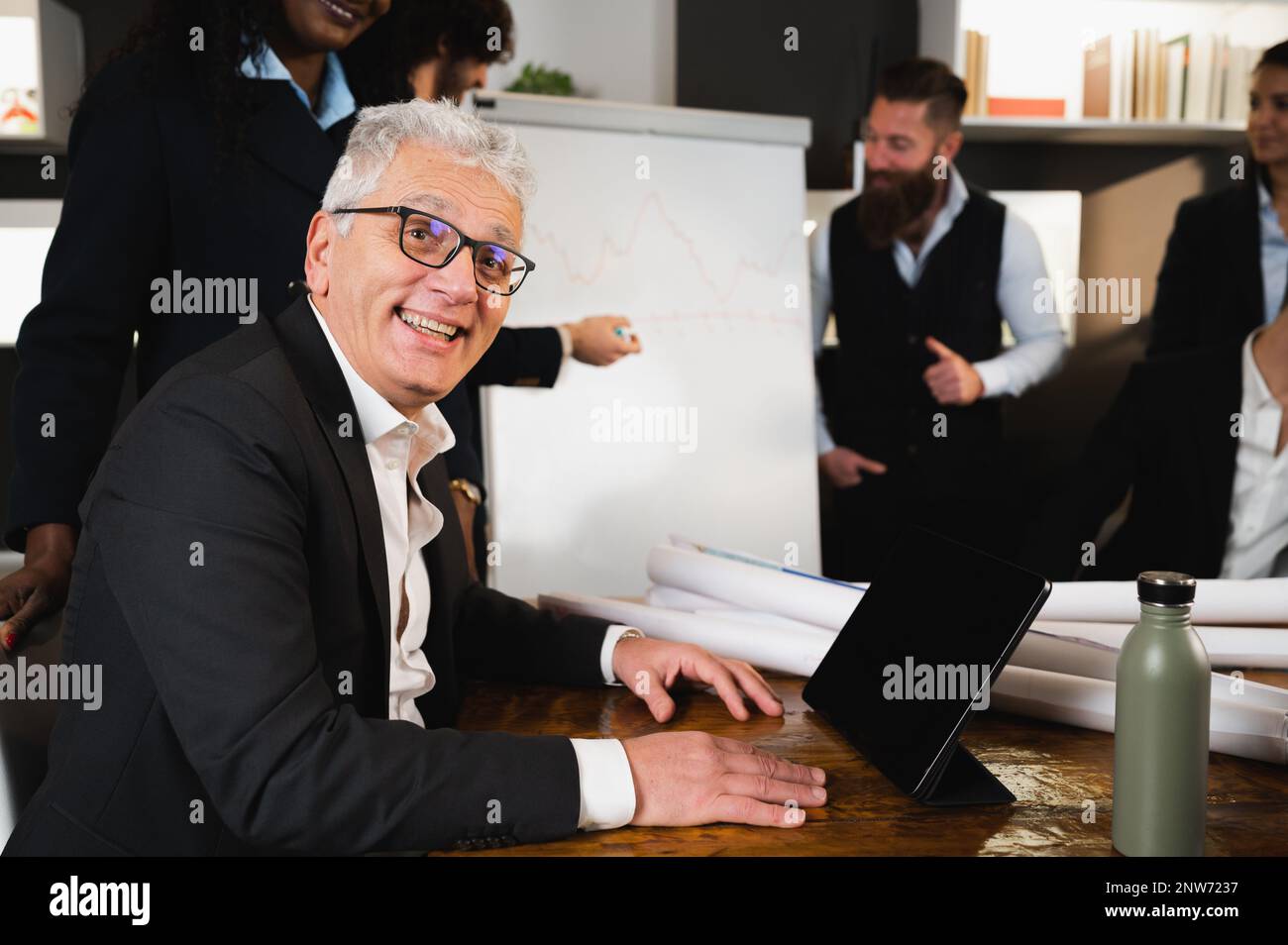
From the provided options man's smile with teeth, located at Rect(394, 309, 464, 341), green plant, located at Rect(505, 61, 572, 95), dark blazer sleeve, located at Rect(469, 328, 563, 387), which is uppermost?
green plant, located at Rect(505, 61, 572, 95)

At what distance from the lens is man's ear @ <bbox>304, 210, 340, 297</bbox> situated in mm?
1210

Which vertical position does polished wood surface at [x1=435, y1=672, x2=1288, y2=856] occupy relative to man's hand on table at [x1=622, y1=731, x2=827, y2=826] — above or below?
below

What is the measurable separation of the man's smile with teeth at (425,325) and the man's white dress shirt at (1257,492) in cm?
166

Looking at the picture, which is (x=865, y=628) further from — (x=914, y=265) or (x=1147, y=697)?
(x=914, y=265)

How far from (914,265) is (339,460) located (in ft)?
8.34

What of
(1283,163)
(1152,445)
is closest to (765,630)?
(1152,445)

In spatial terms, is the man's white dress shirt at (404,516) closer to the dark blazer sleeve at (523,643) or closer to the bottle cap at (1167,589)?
the dark blazer sleeve at (523,643)

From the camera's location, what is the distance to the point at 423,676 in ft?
4.15

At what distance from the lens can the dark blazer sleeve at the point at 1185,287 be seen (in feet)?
10.6

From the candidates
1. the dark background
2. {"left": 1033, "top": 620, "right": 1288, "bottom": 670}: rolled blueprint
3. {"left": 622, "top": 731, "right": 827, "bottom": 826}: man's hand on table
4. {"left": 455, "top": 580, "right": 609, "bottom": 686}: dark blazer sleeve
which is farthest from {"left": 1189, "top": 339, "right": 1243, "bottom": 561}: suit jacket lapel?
the dark background

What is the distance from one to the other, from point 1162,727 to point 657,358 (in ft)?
7.90

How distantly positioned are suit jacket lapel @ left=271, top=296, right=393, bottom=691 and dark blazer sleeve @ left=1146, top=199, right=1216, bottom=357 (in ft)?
9.26

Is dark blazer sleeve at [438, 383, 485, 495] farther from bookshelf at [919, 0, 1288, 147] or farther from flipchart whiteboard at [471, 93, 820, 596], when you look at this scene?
bookshelf at [919, 0, 1288, 147]

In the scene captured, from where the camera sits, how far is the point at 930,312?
3.27m
